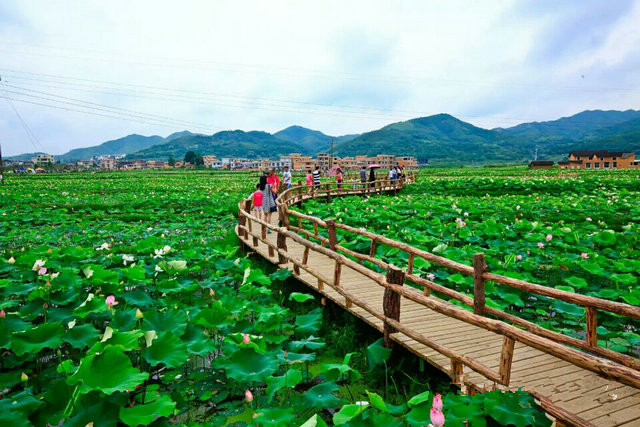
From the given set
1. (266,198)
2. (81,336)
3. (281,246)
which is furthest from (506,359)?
(266,198)

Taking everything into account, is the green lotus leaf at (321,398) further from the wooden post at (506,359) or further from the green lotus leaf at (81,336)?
the green lotus leaf at (81,336)

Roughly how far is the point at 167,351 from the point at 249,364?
61cm

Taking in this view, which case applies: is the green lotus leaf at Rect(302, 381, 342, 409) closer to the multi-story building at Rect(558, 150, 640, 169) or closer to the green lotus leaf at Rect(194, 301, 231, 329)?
the green lotus leaf at Rect(194, 301, 231, 329)

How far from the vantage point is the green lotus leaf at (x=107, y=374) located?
2.04 m

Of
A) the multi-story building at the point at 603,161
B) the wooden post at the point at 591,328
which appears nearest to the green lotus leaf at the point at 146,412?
the wooden post at the point at 591,328

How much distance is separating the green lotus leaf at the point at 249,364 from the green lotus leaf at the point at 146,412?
44 cm

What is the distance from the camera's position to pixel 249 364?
2609 mm

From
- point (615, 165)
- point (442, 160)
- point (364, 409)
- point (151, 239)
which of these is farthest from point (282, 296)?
point (442, 160)

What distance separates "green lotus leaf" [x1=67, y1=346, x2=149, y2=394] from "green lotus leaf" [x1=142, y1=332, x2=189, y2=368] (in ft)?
1.00

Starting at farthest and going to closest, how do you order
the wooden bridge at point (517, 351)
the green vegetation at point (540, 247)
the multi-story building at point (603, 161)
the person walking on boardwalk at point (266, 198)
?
the multi-story building at point (603, 161) < the person walking on boardwalk at point (266, 198) < the green vegetation at point (540, 247) < the wooden bridge at point (517, 351)

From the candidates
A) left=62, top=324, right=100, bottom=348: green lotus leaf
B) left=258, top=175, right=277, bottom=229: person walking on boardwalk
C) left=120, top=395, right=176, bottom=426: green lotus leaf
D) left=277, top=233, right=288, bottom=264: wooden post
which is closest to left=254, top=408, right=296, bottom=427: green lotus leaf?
left=120, top=395, right=176, bottom=426: green lotus leaf

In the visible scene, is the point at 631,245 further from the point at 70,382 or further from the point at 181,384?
the point at 70,382

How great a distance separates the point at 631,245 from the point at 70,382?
8.35 meters

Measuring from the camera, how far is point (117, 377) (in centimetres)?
219
